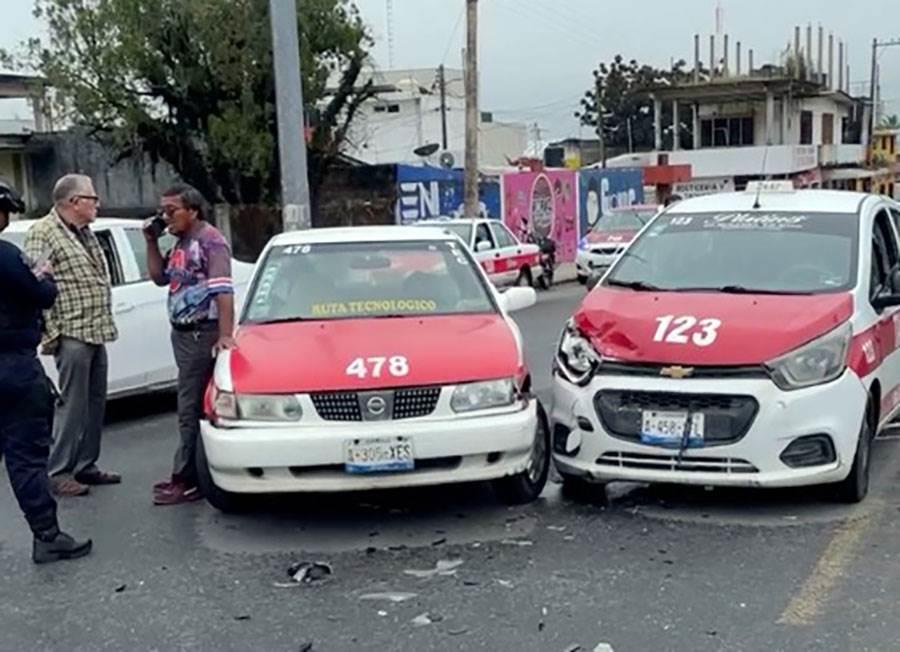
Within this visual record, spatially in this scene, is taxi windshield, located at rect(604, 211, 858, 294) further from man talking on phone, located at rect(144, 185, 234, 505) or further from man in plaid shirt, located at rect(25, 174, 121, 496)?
man in plaid shirt, located at rect(25, 174, 121, 496)

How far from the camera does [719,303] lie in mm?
6273

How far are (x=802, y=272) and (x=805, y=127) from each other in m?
55.3

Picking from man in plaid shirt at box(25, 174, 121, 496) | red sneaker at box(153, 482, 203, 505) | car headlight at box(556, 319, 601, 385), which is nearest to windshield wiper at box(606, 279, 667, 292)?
car headlight at box(556, 319, 601, 385)

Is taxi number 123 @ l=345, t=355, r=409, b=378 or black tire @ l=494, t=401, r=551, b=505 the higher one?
taxi number 123 @ l=345, t=355, r=409, b=378

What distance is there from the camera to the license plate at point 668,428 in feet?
19.0

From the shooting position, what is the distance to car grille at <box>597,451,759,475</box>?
5781 millimetres

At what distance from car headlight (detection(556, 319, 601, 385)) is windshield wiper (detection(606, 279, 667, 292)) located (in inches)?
20.4

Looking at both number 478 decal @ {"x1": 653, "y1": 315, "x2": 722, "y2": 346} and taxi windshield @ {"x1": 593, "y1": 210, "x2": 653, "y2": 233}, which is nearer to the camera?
number 478 decal @ {"x1": 653, "y1": 315, "x2": 722, "y2": 346}

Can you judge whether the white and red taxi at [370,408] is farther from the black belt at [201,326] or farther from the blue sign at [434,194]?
the blue sign at [434,194]

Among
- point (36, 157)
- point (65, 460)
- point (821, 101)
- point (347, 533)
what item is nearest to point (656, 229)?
point (347, 533)

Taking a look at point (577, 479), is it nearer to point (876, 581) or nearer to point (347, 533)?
point (347, 533)

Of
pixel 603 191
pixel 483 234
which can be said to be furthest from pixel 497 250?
pixel 603 191

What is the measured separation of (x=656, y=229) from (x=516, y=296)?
985 millimetres

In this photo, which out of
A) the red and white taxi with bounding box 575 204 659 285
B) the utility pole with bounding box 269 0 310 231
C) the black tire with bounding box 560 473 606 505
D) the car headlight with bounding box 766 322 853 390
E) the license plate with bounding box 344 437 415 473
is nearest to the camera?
the license plate with bounding box 344 437 415 473
